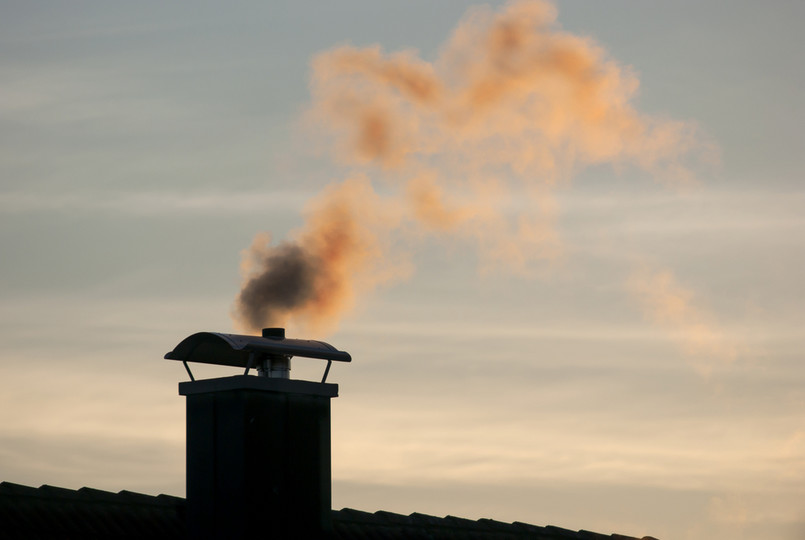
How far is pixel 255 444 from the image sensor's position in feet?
56.9

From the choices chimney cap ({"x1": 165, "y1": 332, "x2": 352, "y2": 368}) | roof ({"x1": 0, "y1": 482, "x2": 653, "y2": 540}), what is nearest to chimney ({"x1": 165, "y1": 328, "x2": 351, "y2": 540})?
chimney cap ({"x1": 165, "y1": 332, "x2": 352, "y2": 368})

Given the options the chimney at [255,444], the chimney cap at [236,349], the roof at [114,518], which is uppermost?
the chimney cap at [236,349]

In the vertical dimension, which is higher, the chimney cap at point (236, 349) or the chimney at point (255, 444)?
the chimney cap at point (236, 349)

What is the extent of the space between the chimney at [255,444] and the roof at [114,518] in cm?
44

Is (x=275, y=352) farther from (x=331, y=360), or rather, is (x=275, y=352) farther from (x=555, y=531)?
(x=555, y=531)

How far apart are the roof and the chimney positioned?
17.2 inches

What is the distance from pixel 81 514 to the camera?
1645 centimetres

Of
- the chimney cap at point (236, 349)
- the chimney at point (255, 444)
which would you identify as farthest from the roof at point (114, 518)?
the chimney cap at point (236, 349)

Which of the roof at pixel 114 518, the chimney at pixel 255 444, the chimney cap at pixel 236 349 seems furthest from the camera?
the chimney cap at pixel 236 349

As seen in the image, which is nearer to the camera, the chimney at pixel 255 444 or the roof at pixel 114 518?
the roof at pixel 114 518

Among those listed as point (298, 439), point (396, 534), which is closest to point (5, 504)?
point (298, 439)

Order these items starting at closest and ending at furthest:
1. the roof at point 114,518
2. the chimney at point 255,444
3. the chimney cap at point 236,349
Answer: the roof at point 114,518
the chimney at point 255,444
the chimney cap at point 236,349

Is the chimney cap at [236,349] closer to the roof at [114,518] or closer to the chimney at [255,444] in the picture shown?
the chimney at [255,444]

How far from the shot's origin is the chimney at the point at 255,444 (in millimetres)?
17234
